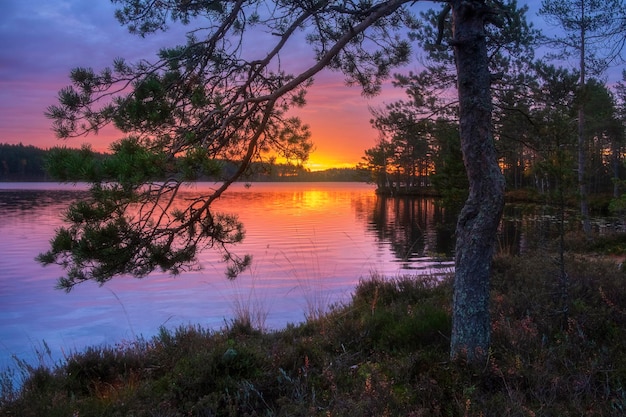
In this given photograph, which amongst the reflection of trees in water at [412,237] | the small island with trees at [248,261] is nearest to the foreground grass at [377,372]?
the small island with trees at [248,261]

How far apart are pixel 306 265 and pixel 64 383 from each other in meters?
10.9

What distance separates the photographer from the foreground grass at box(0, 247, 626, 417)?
3.74 metres

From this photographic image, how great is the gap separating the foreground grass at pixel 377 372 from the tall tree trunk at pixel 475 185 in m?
0.37

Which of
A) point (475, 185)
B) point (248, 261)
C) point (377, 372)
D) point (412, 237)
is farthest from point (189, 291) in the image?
point (412, 237)

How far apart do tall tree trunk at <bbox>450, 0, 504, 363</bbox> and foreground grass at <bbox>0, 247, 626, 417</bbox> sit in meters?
0.37

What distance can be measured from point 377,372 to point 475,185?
2.11m

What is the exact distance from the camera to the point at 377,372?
14.5ft

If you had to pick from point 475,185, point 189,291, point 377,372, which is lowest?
point 189,291

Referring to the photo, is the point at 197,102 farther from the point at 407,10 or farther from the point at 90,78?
the point at 407,10

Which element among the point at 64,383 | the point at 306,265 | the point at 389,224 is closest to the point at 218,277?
Answer: the point at 306,265

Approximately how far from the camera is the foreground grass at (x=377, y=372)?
374 cm

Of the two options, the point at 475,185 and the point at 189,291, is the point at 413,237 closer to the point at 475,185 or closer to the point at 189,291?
the point at 189,291

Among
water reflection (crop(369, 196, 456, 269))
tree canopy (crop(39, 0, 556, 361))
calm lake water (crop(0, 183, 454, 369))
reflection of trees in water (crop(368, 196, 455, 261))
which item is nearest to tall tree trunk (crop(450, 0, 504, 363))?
tree canopy (crop(39, 0, 556, 361))

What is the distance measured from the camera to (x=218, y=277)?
46.6 ft
